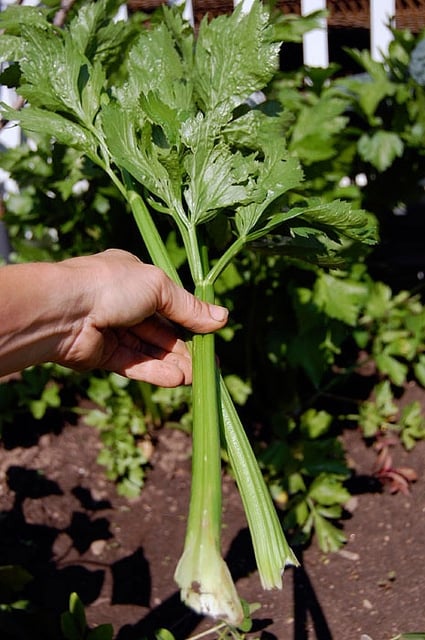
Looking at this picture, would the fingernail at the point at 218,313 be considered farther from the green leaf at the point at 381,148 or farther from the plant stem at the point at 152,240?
the green leaf at the point at 381,148

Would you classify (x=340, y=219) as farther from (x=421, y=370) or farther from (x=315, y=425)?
(x=421, y=370)

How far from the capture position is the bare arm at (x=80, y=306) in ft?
4.75

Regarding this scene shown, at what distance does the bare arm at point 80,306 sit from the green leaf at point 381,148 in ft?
4.04

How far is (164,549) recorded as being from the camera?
8.05 feet

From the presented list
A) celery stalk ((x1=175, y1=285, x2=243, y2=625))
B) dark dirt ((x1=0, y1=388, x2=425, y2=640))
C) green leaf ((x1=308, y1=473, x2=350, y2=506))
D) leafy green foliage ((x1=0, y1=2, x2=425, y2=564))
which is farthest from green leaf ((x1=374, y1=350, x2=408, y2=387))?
celery stalk ((x1=175, y1=285, x2=243, y2=625))

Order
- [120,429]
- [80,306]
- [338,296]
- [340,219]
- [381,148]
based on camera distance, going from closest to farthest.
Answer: [340,219], [80,306], [338,296], [381,148], [120,429]

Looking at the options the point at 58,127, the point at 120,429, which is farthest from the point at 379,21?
the point at 58,127

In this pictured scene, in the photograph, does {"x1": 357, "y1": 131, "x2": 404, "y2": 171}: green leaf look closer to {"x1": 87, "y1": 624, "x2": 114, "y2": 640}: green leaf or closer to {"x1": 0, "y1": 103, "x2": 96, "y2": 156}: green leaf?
{"x1": 0, "y1": 103, "x2": 96, "y2": 156}: green leaf

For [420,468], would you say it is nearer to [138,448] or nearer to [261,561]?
[138,448]

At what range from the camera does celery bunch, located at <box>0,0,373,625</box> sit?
4.20ft

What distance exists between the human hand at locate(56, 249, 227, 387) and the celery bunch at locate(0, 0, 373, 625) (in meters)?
0.05

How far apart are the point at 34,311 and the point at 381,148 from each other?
153 cm

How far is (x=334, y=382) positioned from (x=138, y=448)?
2.28 feet

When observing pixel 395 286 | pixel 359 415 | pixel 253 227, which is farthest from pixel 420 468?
pixel 253 227
